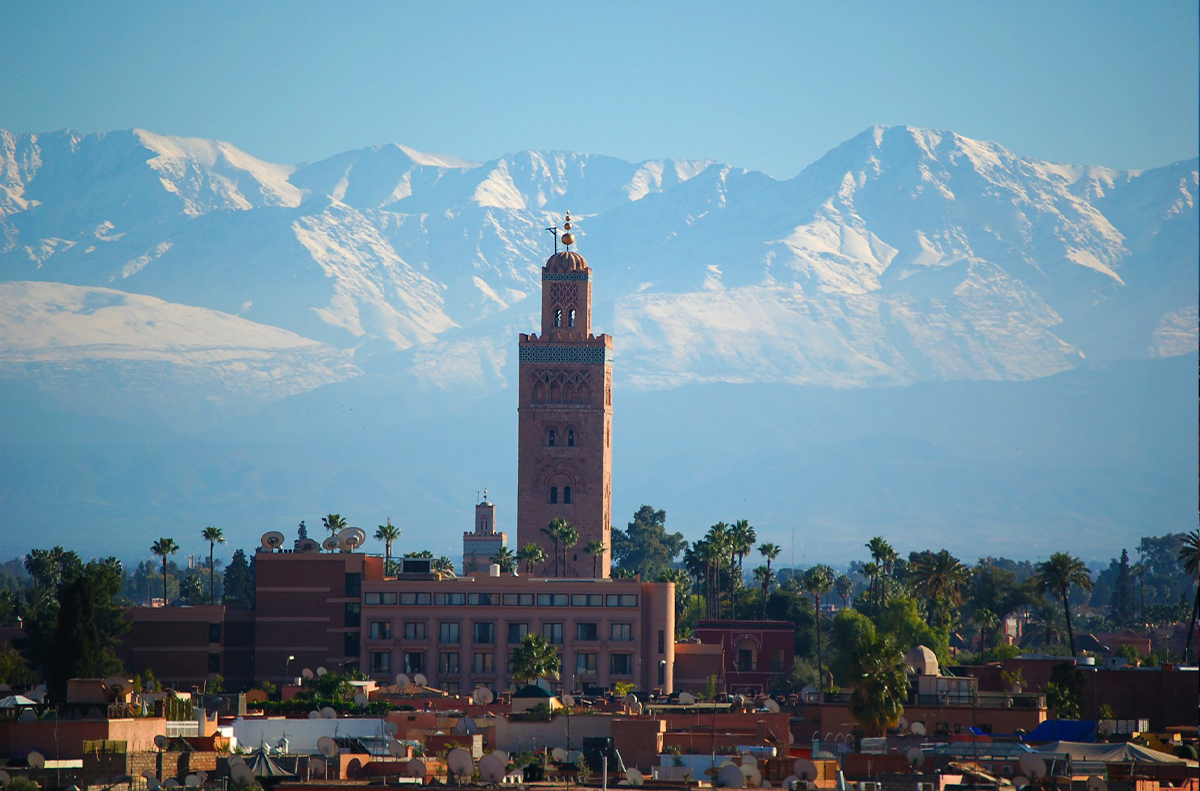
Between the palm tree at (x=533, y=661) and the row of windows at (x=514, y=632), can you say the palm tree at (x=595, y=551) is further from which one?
the palm tree at (x=533, y=661)

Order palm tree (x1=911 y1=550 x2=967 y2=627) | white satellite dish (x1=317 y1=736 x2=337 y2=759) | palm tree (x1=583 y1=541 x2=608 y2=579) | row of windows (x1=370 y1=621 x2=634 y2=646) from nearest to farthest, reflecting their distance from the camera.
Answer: white satellite dish (x1=317 y1=736 x2=337 y2=759) → row of windows (x1=370 y1=621 x2=634 y2=646) → palm tree (x1=911 y1=550 x2=967 y2=627) → palm tree (x1=583 y1=541 x2=608 y2=579)

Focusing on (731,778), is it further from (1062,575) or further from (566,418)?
(566,418)

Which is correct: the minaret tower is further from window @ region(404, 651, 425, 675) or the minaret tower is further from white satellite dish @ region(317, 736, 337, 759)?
white satellite dish @ region(317, 736, 337, 759)

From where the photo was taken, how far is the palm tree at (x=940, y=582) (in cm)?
15625

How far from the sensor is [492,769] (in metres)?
63.1

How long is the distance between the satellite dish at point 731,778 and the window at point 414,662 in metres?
66.8

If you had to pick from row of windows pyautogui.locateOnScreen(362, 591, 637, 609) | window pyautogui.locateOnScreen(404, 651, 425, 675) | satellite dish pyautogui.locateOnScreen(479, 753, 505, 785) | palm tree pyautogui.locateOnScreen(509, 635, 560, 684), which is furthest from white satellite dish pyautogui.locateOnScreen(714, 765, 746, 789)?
window pyautogui.locateOnScreen(404, 651, 425, 675)

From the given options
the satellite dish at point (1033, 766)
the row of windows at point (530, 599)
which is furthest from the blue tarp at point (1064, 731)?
the row of windows at point (530, 599)

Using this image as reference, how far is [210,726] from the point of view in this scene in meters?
78.2

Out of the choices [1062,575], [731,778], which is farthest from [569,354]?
[731,778]

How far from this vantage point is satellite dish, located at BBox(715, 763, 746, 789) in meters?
65.6

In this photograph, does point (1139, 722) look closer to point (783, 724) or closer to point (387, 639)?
point (783, 724)

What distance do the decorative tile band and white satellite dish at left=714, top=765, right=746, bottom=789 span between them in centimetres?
9845

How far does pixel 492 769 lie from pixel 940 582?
97.8 meters
